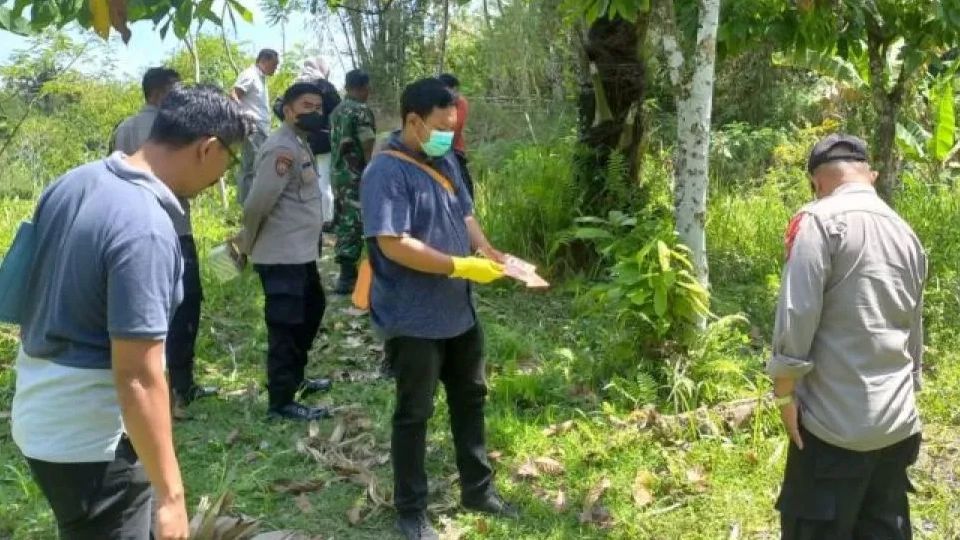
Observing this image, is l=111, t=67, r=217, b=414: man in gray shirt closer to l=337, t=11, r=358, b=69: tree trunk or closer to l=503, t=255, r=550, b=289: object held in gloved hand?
l=503, t=255, r=550, b=289: object held in gloved hand

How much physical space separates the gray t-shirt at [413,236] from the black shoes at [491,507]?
851 mm

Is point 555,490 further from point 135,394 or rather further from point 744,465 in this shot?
point 135,394

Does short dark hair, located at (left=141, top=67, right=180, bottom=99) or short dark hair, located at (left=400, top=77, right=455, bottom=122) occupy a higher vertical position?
short dark hair, located at (left=141, top=67, right=180, bottom=99)

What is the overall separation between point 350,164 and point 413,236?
13.6 feet

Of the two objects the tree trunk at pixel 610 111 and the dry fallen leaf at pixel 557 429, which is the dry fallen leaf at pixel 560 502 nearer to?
the dry fallen leaf at pixel 557 429

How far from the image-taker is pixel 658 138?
35.7ft

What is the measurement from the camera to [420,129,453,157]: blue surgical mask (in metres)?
3.84

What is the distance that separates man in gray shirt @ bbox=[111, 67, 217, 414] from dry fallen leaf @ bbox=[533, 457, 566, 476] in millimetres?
2073

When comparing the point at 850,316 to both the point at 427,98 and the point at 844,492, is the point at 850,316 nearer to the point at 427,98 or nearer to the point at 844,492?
the point at 844,492

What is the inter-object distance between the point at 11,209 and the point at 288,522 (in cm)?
703

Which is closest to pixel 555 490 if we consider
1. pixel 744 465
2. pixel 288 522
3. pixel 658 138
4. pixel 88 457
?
pixel 744 465

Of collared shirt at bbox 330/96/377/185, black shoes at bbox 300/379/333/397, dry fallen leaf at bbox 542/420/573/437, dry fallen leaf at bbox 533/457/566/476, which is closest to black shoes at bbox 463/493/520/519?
dry fallen leaf at bbox 533/457/566/476

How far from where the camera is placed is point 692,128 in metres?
5.29

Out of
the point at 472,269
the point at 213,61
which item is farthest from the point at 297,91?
the point at 213,61
